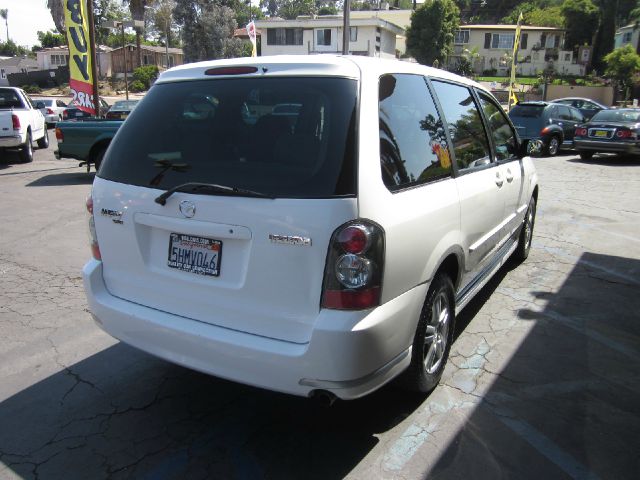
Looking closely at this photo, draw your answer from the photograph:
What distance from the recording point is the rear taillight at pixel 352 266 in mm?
2373

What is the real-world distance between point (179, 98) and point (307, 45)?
50.7 meters

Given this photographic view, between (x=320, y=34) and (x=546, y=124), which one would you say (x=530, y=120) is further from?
(x=320, y=34)

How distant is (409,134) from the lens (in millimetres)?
3039

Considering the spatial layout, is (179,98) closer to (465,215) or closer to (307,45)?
(465,215)

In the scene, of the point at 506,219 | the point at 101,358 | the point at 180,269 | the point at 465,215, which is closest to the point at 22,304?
the point at 101,358

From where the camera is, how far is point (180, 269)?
9.09 ft

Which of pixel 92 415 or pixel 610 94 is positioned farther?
pixel 610 94

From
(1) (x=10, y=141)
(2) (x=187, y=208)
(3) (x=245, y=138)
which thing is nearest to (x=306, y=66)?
(3) (x=245, y=138)

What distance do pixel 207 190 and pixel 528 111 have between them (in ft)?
52.5

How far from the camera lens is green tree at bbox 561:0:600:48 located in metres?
60.4

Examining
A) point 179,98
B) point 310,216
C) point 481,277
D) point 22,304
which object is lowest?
point 22,304

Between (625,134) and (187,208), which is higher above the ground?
(187,208)

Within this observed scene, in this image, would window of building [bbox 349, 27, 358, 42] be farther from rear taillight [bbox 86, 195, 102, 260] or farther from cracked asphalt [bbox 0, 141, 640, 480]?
rear taillight [bbox 86, 195, 102, 260]

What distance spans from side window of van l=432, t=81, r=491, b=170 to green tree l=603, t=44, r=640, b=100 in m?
48.0
